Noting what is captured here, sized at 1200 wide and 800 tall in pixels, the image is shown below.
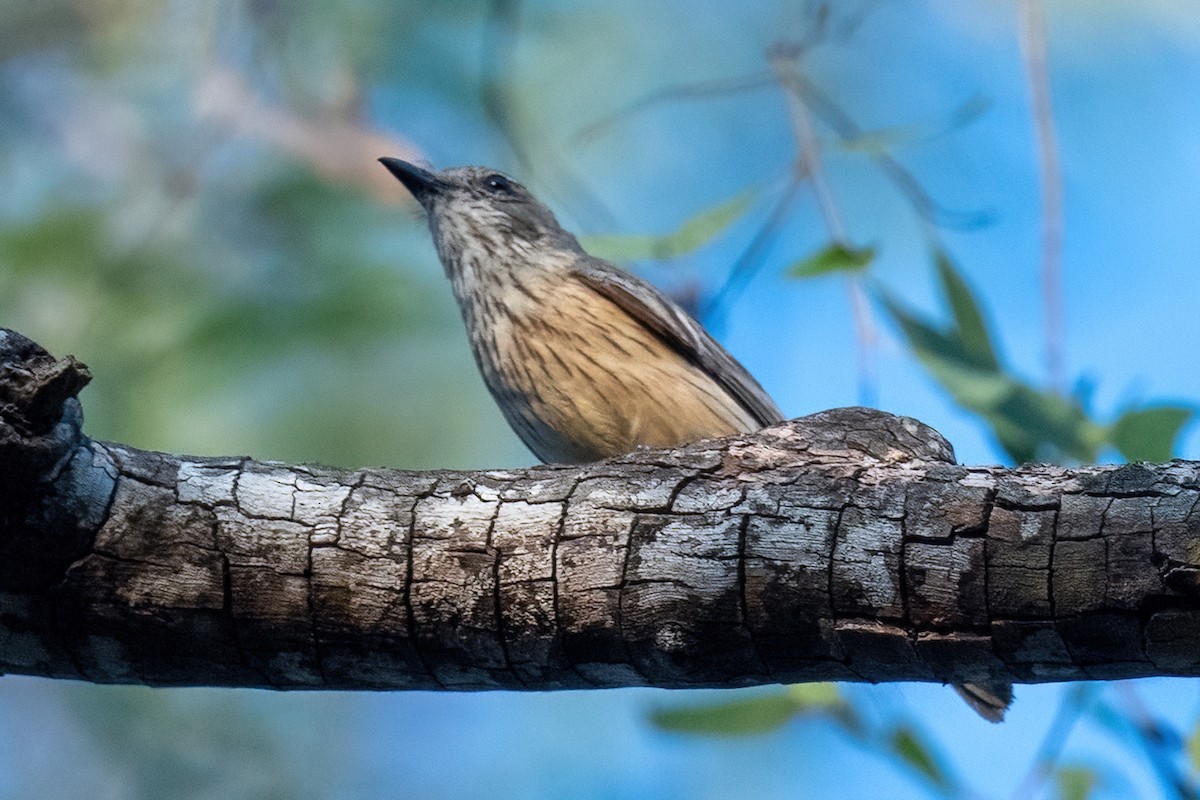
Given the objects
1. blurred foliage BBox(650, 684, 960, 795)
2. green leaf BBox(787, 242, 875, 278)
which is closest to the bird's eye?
green leaf BBox(787, 242, 875, 278)

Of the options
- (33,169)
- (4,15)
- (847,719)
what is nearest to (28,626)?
(847,719)

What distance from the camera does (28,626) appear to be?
2773 mm

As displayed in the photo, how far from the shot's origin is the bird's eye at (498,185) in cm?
615

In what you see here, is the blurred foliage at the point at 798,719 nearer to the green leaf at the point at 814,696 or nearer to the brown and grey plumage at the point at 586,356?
the green leaf at the point at 814,696

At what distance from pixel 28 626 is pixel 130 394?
376 cm

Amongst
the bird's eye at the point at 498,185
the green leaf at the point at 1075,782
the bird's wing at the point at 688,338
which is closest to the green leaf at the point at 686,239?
the bird's wing at the point at 688,338

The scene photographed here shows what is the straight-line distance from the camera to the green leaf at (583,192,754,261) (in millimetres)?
4855

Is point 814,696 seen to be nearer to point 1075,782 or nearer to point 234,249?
point 1075,782

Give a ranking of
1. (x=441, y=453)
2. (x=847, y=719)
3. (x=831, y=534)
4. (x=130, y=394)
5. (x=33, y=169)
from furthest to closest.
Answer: (x=33, y=169) → (x=441, y=453) → (x=130, y=394) → (x=847, y=719) → (x=831, y=534)

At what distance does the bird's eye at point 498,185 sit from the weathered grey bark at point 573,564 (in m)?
3.29

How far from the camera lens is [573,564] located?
2.83 m

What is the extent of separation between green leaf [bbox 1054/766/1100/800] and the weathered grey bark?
7.12ft

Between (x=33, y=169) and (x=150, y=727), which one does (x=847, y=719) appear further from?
(x=33, y=169)

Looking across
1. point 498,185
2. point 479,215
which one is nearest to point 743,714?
point 479,215
